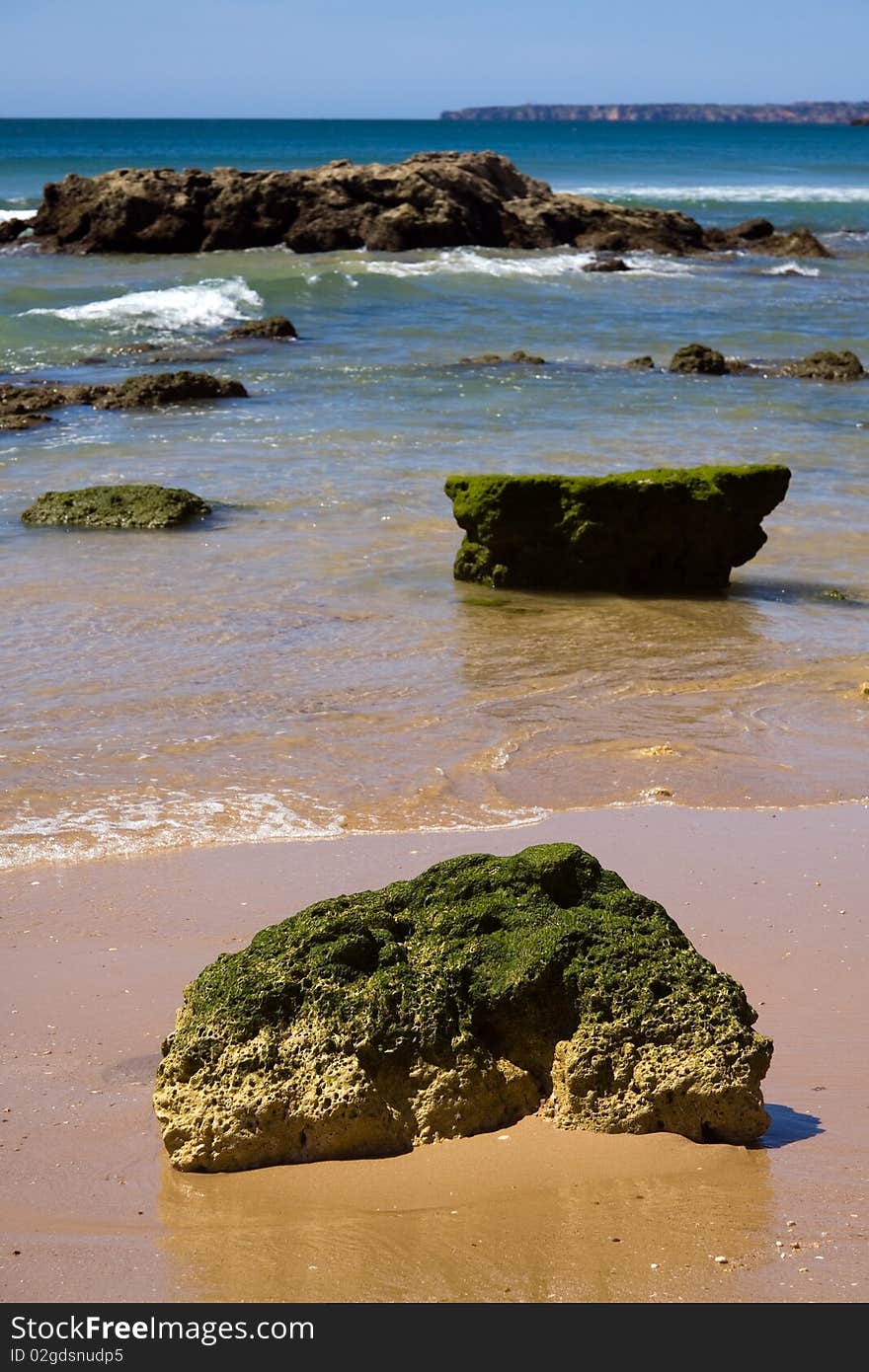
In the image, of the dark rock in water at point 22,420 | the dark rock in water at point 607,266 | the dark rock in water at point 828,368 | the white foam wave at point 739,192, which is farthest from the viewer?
the white foam wave at point 739,192

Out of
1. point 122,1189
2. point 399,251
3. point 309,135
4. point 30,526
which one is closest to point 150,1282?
point 122,1189

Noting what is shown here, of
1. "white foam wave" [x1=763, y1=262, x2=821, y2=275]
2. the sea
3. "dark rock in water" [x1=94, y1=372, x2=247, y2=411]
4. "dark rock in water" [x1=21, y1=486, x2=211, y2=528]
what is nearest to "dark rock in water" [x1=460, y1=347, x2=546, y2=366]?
the sea

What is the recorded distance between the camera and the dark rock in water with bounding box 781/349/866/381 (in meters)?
21.6

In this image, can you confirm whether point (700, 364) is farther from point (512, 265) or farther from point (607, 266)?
point (512, 265)

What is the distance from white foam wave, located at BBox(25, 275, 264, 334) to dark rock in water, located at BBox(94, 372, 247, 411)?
291 inches

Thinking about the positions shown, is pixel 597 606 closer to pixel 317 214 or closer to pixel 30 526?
pixel 30 526

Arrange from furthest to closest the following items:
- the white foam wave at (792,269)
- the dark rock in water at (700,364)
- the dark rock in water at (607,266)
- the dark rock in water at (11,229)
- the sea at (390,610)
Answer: the dark rock in water at (11,229) → the white foam wave at (792,269) → the dark rock in water at (607,266) → the dark rock in water at (700,364) → the sea at (390,610)

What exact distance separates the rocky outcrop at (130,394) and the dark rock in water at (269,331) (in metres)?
5.98

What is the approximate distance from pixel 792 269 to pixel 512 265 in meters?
6.62

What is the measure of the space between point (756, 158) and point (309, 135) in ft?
138

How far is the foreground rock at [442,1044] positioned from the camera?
409 centimetres

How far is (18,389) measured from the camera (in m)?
19.2

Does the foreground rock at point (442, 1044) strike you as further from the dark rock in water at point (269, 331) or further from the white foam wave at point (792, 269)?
the white foam wave at point (792, 269)

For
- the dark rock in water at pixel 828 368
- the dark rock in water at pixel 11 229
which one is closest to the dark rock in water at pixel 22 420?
the dark rock in water at pixel 828 368
